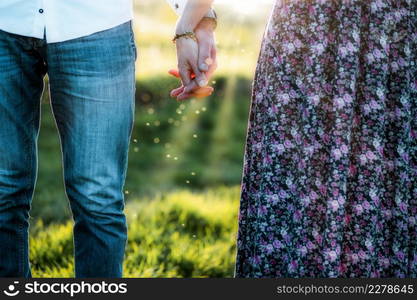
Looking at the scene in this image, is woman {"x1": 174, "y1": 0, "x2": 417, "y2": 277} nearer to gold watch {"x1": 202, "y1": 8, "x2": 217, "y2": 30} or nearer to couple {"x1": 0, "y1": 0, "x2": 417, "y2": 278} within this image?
couple {"x1": 0, "y1": 0, "x2": 417, "y2": 278}

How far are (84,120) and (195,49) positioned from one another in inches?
15.5

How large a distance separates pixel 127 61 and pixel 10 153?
44cm

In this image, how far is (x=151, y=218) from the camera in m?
3.89

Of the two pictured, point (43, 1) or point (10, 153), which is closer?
point (43, 1)

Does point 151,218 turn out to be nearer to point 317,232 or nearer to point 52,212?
point 52,212

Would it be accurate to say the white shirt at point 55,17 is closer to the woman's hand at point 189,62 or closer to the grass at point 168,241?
the woman's hand at point 189,62

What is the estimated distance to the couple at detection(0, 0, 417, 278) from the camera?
210cm

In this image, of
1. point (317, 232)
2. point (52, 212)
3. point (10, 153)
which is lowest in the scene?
point (52, 212)

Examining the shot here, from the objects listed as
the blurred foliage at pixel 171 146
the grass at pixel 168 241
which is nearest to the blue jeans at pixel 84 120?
the grass at pixel 168 241

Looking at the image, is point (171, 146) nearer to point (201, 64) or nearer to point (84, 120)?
point (201, 64)

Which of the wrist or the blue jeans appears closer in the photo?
the blue jeans

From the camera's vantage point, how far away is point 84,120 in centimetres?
208

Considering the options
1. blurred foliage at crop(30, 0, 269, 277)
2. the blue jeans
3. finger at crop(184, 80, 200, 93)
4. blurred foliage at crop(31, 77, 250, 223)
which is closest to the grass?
blurred foliage at crop(30, 0, 269, 277)

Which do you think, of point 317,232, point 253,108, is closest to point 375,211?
point 317,232
